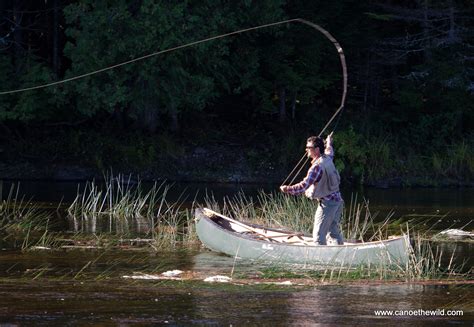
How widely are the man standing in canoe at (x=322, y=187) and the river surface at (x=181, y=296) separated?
1033 millimetres

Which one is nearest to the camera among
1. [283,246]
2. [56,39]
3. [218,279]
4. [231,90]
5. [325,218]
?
[218,279]

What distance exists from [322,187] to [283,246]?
99 centimetres

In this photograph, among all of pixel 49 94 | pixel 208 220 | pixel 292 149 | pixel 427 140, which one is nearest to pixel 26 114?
pixel 49 94

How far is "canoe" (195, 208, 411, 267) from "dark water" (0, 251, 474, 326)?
473 mm

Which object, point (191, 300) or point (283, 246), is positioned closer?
point (191, 300)

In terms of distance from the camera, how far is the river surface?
10.8 meters

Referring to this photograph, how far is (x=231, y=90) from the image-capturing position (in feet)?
111

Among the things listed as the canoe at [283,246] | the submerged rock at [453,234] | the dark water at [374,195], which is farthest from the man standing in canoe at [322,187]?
the dark water at [374,195]

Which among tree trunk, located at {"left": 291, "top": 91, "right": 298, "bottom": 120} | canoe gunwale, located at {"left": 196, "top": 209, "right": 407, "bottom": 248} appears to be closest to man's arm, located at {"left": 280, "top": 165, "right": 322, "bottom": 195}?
canoe gunwale, located at {"left": 196, "top": 209, "right": 407, "bottom": 248}

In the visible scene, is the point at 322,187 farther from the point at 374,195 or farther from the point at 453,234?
the point at 374,195

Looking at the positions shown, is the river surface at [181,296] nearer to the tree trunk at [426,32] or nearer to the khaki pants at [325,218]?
the khaki pants at [325,218]

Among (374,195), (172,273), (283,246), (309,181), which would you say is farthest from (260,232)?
(374,195)

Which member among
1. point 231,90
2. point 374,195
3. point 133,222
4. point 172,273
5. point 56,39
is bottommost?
point 374,195

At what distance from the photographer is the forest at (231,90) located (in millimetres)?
28516
